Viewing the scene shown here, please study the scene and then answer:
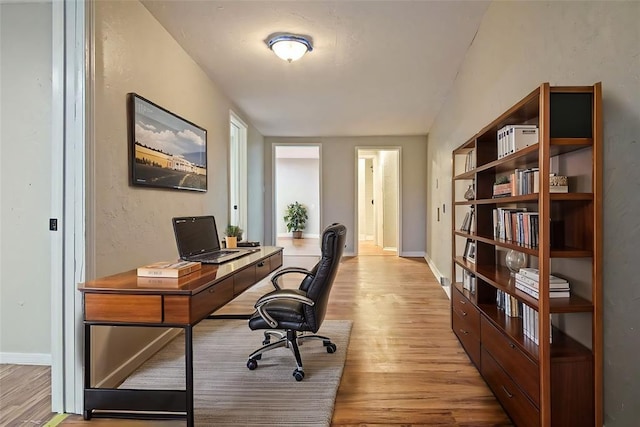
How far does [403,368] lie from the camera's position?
2430 millimetres

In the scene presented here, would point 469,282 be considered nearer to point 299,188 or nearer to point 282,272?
point 282,272

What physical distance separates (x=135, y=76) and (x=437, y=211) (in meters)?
4.46

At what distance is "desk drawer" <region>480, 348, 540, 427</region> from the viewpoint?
1.57 meters

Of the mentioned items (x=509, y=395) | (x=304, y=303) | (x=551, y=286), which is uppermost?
(x=551, y=286)

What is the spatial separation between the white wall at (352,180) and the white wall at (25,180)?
16.0 ft

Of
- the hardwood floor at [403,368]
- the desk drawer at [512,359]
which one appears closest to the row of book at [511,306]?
the desk drawer at [512,359]

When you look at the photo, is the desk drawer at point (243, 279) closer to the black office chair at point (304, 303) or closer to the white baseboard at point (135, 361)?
the black office chair at point (304, 303)

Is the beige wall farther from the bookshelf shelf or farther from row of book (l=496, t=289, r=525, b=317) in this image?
row of book (l=496, t=289, r=525, b=317)

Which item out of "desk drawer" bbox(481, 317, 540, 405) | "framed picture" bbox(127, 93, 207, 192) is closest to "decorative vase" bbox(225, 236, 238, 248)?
"framed picture" bbox(127, 93, 207, 192)

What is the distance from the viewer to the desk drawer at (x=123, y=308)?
1.61m

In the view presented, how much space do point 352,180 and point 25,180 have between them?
18.3 ft

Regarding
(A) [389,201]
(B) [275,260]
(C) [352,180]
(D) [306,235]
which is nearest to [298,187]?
(D) [306,235]

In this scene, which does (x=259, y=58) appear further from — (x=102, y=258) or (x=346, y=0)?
(x=102, y=258)

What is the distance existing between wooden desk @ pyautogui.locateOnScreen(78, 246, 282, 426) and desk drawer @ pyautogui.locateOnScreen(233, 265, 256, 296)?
8cm
